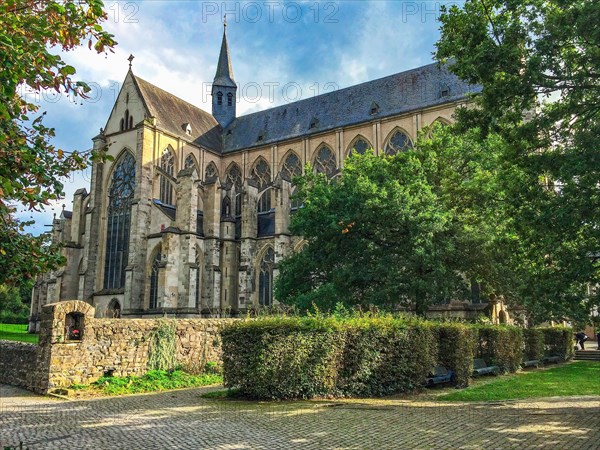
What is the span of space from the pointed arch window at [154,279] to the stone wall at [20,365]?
15.8 metres

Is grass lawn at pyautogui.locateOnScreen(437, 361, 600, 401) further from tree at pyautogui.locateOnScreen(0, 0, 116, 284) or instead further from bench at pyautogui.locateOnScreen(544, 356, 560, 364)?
tree at pyautogui.locateOnScreen(0, 0, 116, 284)

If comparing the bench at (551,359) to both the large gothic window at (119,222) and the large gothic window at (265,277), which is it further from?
the large gothic window at (119,222)

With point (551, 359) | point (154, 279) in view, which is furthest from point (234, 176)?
point (551, 359)

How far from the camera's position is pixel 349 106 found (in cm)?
3803

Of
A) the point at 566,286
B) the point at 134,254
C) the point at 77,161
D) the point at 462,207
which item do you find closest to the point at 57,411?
the point at 77,161

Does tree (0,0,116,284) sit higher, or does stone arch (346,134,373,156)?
stone arch (346,134,373,156)

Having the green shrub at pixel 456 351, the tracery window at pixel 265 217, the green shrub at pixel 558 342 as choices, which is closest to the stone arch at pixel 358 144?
the tracery window at pixel 265 217

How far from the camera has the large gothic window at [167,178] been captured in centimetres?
3459

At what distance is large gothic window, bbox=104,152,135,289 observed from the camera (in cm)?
3334

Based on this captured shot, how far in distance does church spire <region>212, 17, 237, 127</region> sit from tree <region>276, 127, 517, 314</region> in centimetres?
2947

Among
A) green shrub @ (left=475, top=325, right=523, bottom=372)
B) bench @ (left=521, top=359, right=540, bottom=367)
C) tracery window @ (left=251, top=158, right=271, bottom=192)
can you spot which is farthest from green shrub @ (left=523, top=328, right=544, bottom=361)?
tracery window @ (left=251, top=158, right=271, bottom=192)

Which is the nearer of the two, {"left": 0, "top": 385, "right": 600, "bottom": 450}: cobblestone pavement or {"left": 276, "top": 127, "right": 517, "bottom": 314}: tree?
{"left": 0, "top": 385, "right": 600, "bottom": 450}: cobblestone pavement

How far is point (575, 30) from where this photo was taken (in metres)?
9.17

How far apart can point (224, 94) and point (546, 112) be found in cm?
4121
